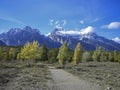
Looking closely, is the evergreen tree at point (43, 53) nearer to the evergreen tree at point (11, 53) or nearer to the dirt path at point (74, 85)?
the evergreen tree at point (11, 53)

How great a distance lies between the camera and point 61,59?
105625mm

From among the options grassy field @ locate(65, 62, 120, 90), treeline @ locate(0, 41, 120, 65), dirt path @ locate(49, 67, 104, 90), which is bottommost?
dirt path @ locate(49, 67, 104, 90)

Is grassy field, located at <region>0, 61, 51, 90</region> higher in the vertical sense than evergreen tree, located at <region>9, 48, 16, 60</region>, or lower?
lower

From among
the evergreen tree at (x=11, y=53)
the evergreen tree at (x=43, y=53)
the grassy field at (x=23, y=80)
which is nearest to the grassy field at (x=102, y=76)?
the grassy field at (x=23, y=80)

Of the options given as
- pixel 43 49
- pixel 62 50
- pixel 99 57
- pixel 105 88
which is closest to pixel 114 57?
pixel 99 57

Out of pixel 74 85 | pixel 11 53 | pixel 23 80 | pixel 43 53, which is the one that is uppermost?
pixel 11 53

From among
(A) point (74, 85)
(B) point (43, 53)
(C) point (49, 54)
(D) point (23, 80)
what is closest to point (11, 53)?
(B) point (43, 53)

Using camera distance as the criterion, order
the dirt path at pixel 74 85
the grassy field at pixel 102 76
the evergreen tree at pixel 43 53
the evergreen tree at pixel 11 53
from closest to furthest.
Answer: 1. the dirt path at pixel 74 85
2. the grassy field at pixel 102 76
3. the evergreen tree at pixel 43 53
4. the evergreen tree at pixel 11 53

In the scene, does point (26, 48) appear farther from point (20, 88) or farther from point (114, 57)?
point (114, 57)

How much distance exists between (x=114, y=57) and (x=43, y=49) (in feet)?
221

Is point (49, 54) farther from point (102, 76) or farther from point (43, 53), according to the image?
point (102, 76)

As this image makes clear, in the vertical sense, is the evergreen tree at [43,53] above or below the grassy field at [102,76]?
above

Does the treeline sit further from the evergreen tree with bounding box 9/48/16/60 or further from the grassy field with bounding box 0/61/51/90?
the grassy field with bounding box 0/61/51/90

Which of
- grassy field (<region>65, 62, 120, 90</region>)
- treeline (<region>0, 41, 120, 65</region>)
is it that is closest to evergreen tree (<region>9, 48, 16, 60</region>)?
treeline (<region>0, 41, 120, 65</region>)
